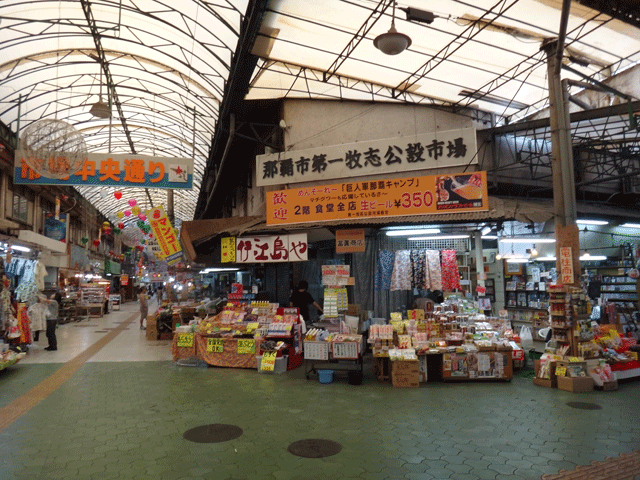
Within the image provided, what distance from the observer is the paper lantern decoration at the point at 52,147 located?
7090mm

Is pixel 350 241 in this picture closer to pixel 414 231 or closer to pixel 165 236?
pixel 414 231

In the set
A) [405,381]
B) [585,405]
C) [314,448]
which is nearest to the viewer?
[314,448]

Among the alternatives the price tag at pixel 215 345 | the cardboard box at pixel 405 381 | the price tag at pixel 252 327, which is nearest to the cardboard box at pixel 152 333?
the price tag at pixel 215 345

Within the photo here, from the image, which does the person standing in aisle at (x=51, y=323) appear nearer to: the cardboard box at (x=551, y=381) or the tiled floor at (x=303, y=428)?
the tiled floor at (x=303, y=428)

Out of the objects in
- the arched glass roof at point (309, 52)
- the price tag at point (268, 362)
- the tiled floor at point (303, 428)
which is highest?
the arched glass roof at point (309, 52)

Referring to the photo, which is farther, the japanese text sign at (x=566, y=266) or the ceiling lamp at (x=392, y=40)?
the japanese text sign at (x=566, y=266)

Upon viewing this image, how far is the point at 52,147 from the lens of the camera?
Result: 811cm

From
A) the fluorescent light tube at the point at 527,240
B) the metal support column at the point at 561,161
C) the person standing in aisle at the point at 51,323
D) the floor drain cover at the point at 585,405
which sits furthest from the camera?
the fluorescent light tube at the point at 527,240

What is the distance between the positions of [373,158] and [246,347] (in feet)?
19.0

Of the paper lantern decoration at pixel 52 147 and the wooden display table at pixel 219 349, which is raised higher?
the paper lantern decoration at pixel 52 147

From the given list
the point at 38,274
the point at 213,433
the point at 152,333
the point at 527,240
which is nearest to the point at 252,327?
the point at 213,433

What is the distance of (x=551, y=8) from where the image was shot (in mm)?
8586

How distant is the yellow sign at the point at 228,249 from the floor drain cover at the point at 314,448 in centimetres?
760

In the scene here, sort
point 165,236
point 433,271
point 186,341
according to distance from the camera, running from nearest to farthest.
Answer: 1. point 186,341
2. point 433,271
3. point 165,236
